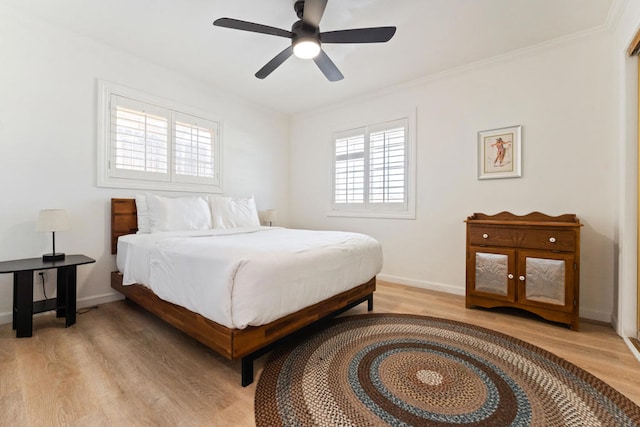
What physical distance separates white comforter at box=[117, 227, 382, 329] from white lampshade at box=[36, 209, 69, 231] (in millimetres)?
550

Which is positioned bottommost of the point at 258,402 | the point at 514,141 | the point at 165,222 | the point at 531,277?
the point at 258,402

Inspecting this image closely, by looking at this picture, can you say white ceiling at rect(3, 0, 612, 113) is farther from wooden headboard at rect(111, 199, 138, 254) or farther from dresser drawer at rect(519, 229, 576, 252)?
dresser drawer at rect(519, 229, 576, 252)

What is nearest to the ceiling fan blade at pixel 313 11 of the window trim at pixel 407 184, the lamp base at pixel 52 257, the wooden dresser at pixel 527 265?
the window trim at pixel 407 184

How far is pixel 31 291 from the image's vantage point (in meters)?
2.12

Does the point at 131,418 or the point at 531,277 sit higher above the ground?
the point at 531,277

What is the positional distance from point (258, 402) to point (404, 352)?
3.37ft

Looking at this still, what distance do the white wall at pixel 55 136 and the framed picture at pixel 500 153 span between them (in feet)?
12.3

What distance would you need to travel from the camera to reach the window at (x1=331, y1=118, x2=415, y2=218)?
145 inches

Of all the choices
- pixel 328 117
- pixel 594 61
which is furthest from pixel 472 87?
pixel 328 117

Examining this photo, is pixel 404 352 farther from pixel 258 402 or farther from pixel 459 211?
pixel 459 211

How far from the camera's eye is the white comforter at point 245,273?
1511 mm

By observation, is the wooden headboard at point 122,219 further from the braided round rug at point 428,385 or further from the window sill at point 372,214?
the window sill at point 372,214

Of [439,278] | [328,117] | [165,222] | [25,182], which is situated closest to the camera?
[25,182]

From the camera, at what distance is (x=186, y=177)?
3551mm
